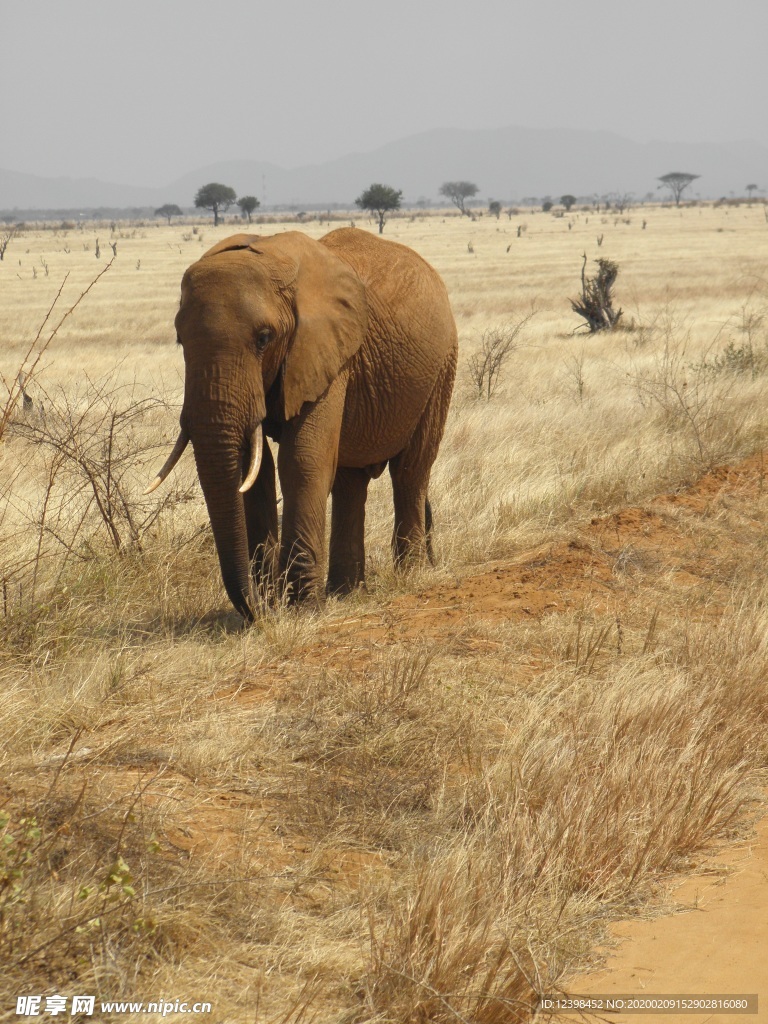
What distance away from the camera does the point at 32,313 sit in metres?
28.3

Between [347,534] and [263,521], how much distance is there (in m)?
0.90

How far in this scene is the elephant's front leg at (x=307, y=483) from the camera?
6.46m

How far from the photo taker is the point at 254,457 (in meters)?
5.99

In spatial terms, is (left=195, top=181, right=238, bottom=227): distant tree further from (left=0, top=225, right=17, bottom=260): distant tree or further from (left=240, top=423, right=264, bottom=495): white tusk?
(left=240, top=423, right=264, bottom=495): white tusk

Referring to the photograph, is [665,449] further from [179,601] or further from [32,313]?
[32,313]

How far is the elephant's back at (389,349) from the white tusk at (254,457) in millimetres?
1235

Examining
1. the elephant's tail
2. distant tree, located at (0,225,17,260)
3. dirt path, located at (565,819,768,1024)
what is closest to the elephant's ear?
the elephant's tail

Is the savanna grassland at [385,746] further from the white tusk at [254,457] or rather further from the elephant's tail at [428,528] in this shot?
the white tusk at [254,457]

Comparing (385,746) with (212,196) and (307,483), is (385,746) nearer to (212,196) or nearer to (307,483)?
(307,483)

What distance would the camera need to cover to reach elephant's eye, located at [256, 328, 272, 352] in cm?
595

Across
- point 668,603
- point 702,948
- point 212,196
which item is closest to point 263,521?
point 668,603

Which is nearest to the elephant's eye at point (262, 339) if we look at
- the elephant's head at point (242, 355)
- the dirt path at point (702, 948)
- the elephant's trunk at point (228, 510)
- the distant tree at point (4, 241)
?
the elephant's head at point (242, 355)

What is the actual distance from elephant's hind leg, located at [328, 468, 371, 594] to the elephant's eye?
6.08ft

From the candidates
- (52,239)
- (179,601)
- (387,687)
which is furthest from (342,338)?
(52,239)
